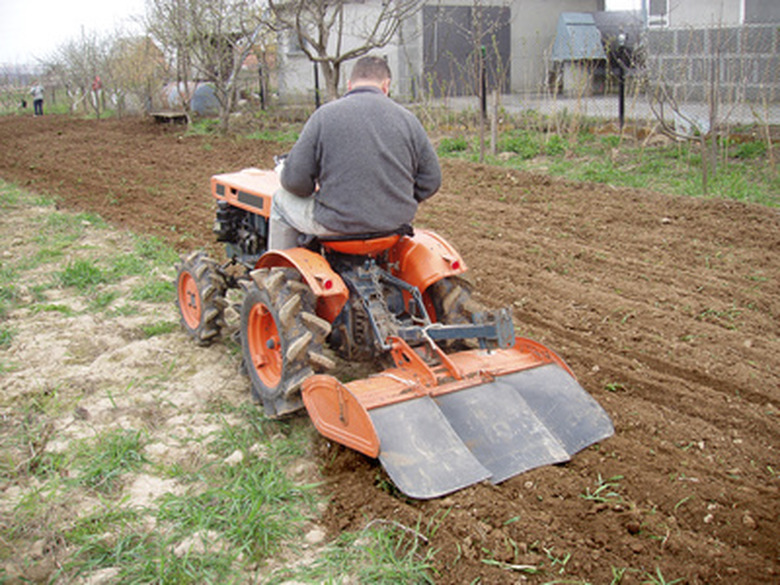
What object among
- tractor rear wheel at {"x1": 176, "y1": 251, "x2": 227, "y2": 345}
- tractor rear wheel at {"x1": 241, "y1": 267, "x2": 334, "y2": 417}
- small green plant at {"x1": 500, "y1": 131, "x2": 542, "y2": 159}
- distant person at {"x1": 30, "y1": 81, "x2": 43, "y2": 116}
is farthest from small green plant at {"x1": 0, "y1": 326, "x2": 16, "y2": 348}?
distant person at {"x1": 30, "y1": 81, "x2": 43, "y2": 116}

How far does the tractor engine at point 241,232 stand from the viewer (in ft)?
15.6

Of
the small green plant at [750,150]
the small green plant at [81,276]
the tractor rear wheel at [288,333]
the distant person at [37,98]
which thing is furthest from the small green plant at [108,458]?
the distant person at [37,98]

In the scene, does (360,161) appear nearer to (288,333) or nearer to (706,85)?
(288,333)

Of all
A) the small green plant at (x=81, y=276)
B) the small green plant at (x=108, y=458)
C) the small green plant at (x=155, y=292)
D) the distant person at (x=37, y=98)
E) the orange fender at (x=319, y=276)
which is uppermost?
the distant person at (x=37, y=98)

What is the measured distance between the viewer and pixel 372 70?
360cm

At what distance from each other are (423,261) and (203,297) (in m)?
1.58

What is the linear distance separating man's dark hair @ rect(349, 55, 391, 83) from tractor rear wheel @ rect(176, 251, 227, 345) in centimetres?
172

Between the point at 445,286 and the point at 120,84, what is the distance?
22704mm

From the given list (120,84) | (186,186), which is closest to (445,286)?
(186,186)

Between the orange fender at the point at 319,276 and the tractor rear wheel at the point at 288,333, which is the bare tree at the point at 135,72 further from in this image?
the tractor rear wheel at the point at 288,333

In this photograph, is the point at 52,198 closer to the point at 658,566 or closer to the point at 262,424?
the point at 262,424

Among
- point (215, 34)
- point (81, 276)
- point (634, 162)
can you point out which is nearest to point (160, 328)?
point (81, 276)

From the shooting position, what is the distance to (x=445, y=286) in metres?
3.94

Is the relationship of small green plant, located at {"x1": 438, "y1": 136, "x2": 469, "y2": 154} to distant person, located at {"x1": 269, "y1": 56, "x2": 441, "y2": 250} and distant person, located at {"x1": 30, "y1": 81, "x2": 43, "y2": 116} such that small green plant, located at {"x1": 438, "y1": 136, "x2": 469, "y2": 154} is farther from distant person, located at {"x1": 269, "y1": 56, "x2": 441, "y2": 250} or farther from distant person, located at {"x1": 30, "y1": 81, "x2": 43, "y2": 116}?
distant person, located at {"x1": 30, "y1": 81, "x2": 43, "y2": 116}
